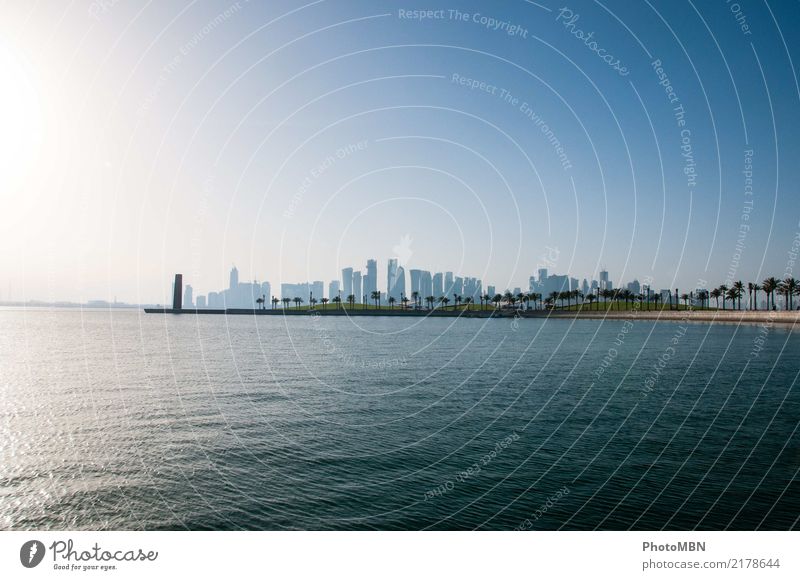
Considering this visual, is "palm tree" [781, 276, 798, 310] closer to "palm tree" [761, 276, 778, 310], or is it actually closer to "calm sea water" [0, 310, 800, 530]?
"palm tree" [761, 276, 778, 310]

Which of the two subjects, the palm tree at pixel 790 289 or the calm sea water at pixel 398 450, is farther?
the palm tree at pixel 790 289

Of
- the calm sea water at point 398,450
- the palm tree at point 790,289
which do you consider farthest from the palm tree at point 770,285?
the calm sea water at point 398,450

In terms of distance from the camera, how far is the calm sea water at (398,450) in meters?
18.4

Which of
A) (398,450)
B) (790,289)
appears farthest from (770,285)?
(398,450)

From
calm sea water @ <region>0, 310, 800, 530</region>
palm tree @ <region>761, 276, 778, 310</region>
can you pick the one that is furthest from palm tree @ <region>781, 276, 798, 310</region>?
calm sea water @ <region>0, 310, 800, 530</region>

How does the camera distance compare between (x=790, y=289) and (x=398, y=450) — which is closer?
(x=398, y=450)

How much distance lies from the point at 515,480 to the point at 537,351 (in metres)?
58.0

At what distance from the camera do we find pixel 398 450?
25.7 meters

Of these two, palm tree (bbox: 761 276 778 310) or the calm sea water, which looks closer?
the calm sea water

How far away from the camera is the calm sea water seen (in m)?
18.4

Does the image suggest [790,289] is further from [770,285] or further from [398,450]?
[398,450]

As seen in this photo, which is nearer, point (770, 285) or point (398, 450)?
point (398, 450)

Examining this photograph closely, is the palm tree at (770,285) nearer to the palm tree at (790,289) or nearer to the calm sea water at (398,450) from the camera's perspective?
the palm tree at (790,289)

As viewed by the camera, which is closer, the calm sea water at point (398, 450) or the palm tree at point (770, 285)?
the calm sea water at point (398, 450)
